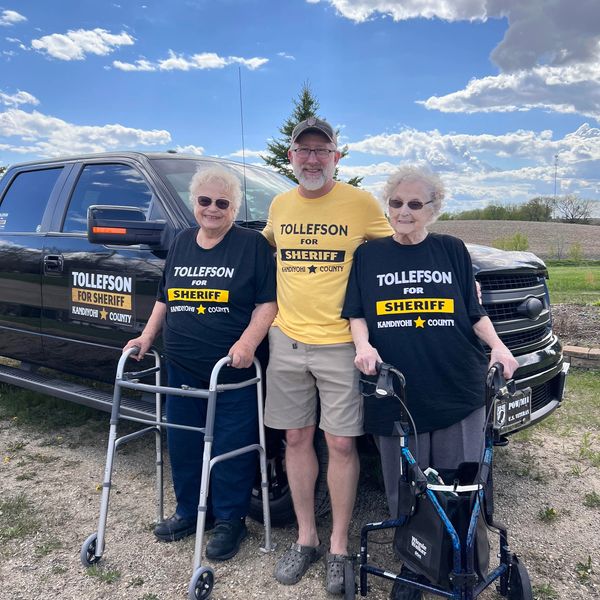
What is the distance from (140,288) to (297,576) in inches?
73.4

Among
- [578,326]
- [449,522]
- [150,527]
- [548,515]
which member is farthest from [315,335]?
[578,326]

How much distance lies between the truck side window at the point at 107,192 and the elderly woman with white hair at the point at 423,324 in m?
1.59

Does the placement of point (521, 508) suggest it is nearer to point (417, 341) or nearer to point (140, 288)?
point (417, 341)

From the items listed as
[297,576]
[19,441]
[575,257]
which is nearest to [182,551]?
[297,576]

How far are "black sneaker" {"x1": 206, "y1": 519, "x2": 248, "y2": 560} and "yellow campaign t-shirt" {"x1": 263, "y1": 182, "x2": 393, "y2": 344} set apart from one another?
1.10m

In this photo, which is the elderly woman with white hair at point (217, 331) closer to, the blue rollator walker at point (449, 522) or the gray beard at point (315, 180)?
the gray beard at point (315, 180)

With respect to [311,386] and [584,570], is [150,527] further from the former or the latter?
[584,570]

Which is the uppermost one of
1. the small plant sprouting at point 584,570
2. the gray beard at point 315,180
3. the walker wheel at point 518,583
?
the gray beard at point 315,180

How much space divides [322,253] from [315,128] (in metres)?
0.60

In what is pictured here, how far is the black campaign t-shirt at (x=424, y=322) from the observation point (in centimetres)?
243

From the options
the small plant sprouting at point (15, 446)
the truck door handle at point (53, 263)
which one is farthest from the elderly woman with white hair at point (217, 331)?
the small plant sprouting at point (15, 446)

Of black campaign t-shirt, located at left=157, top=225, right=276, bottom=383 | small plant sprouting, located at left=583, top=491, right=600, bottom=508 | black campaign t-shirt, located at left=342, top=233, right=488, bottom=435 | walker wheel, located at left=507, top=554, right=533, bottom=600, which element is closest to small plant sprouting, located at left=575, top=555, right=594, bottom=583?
walker wheel, located at left=507, top=554, right=533, bottom=600

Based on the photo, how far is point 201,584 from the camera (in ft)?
8.32

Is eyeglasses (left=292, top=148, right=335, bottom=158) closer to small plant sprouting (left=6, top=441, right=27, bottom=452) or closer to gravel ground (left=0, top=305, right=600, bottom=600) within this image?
gravel ground (left=0, top=305, right=600, bottom=600)
